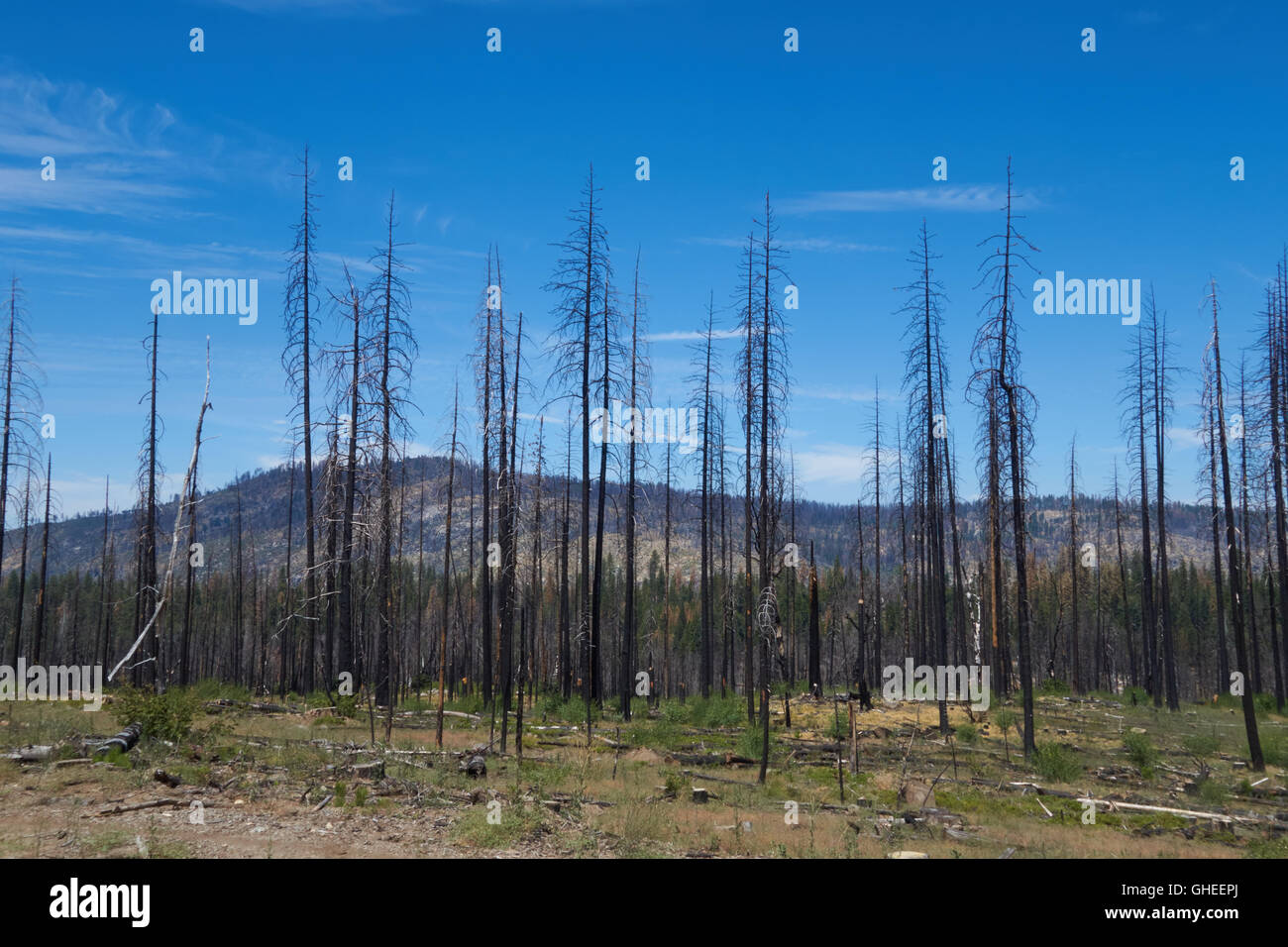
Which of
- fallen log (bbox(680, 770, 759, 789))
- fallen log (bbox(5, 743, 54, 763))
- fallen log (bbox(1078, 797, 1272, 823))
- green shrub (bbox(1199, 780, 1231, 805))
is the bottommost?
green shrub (bbox(1199, 780, 1231, 805))

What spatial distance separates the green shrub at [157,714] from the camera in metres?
18.1

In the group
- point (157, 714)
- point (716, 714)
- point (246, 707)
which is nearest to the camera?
point (157, 714)

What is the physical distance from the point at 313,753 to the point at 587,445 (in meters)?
12.5

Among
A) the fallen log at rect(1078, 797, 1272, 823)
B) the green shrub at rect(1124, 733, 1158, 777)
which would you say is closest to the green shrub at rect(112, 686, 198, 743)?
the fallen log at rect(1078, 797, 1272, 823)

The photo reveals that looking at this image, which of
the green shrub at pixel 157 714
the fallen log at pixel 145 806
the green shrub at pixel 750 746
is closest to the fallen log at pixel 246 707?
the green shrub at pixel 157 714

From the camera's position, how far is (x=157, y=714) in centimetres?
1820

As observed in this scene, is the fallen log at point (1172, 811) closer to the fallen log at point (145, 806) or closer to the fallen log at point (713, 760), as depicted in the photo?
the fallen log at point (713, 760)

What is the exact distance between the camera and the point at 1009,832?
14734mm

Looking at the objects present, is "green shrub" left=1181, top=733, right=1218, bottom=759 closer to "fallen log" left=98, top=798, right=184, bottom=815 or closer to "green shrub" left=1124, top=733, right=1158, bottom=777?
"green shrub" left=1124, top=733, right=1158, bottom=777

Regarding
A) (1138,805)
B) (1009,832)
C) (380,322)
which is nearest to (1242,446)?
(1138,805)

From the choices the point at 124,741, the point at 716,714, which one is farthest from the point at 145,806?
the point at 716,714

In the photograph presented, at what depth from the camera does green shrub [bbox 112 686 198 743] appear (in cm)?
1809

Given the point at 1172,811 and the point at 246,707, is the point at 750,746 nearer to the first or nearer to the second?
the point at 1172,811
